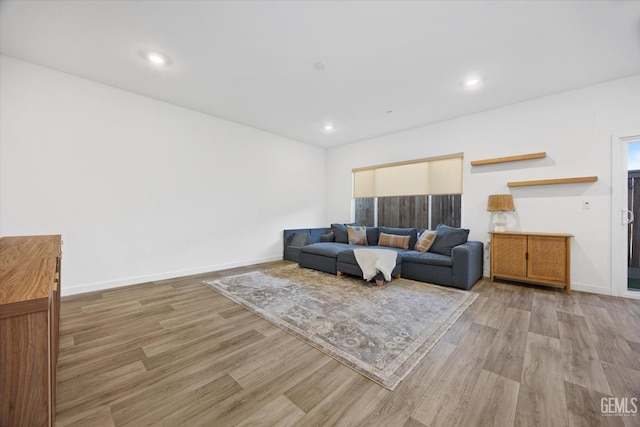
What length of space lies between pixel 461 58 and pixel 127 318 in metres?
4.49

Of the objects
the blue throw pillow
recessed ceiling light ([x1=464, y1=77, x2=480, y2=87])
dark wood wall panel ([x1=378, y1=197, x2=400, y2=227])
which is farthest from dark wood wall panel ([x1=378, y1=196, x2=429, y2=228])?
recessed ceiling light ([x1=464, y1=77, x2=480, y2=87])

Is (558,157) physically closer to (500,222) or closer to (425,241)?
(500,222)

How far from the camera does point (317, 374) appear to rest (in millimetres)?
1616

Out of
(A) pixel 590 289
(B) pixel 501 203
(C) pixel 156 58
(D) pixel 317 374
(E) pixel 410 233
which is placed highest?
(C) pixel 156 58

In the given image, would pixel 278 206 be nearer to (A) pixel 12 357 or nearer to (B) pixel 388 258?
(B) pixel 388 258

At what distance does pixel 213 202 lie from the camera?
434 centimetres

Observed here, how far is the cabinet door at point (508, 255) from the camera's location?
342 cm

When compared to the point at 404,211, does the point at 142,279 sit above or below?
below

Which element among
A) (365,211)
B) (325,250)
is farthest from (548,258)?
(365,211)

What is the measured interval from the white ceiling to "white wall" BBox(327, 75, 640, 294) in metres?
Result: 0.27

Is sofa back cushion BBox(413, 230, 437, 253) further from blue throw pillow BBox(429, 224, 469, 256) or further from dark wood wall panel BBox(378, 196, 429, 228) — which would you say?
dark wood wall panel BBox(378, 196, 429, 228)

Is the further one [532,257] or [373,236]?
[373,236]

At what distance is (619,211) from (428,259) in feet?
7.73

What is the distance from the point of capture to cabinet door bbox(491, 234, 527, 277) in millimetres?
3420
